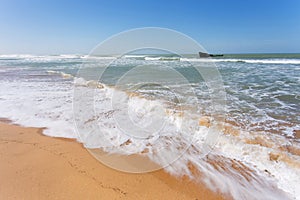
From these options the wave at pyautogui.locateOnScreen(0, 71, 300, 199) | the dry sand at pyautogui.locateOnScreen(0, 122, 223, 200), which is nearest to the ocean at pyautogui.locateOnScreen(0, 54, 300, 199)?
the wave at pyautogui.locateOnScreen(0, 71, 300, 199)

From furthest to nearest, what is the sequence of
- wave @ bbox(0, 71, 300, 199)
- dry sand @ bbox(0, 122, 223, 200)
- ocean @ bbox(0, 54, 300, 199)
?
ocean @ bbox(0, 54, 300, 199), wave @ bbox(0, 71, 300, 199), dry sand @ bbox(0, 122, 223, 200)

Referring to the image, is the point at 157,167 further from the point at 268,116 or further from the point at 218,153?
the point at 268,116

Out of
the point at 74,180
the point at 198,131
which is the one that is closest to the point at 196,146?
the point at 198,131

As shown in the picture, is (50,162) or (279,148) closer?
(50,162)

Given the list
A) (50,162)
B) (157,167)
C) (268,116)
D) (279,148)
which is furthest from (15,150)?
(268,116)

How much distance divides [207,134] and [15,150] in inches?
153

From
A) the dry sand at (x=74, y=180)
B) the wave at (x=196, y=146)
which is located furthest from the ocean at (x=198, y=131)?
the dry sand at (x=74, y=180)

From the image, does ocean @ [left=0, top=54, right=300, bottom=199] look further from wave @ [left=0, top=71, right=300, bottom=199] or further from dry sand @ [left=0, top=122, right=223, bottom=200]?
dry sand @ [left=0, top=122, right=223, bottom=200]

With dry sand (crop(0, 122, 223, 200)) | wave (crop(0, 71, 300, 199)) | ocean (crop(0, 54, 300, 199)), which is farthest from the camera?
ocean (crop(0, 54, 300, 199))

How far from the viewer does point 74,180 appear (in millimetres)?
2520

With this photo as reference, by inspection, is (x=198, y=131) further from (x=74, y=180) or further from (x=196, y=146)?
(x=74, y=180)

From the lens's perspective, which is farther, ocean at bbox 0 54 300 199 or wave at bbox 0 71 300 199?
ocean at bbox 0 54 300 199

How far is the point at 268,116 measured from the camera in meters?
5.12

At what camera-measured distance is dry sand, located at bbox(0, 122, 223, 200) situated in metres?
2.29
